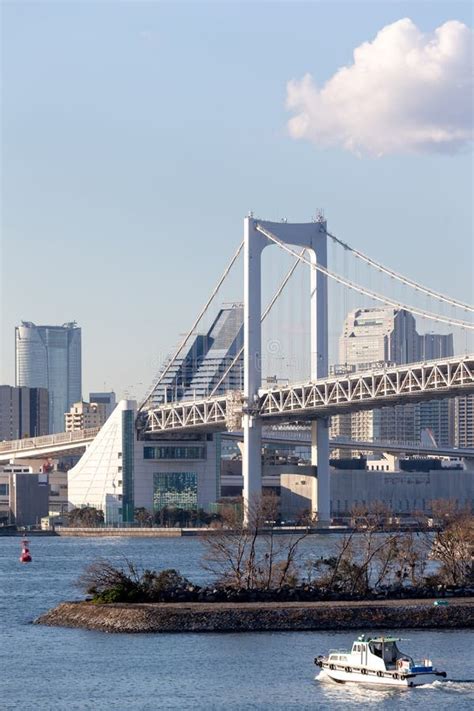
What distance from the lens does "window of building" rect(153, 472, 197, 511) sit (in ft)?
319

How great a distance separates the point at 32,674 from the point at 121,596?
20.0 feet

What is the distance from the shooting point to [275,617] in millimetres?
37469

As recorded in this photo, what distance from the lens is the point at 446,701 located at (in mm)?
30250

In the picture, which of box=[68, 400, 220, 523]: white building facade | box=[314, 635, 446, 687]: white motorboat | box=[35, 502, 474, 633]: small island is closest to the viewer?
box=[314, 635, 446, 687]: white motorboat

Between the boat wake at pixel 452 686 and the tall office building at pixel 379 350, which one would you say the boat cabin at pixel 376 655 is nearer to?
the boat wake at pixel 452 686

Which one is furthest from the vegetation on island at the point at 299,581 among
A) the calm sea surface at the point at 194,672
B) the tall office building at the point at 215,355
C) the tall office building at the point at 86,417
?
the tall office building at the point at 86,417

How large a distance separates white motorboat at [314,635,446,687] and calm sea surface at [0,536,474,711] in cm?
24

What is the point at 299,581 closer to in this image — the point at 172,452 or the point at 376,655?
the point at 376,655

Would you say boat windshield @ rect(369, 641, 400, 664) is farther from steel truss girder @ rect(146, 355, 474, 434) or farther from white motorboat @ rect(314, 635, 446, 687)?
steel truss girder @ rect(146, 355, 474, 434)

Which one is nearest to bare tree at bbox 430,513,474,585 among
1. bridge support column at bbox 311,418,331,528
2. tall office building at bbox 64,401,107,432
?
bridge support column at bbox 311,418,331,528

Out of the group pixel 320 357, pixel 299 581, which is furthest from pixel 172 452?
pixel 299 581

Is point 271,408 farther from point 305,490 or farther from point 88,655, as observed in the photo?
point 88,655

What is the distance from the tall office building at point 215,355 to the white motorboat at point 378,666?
4308 inches

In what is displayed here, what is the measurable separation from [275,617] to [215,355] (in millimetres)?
122903
